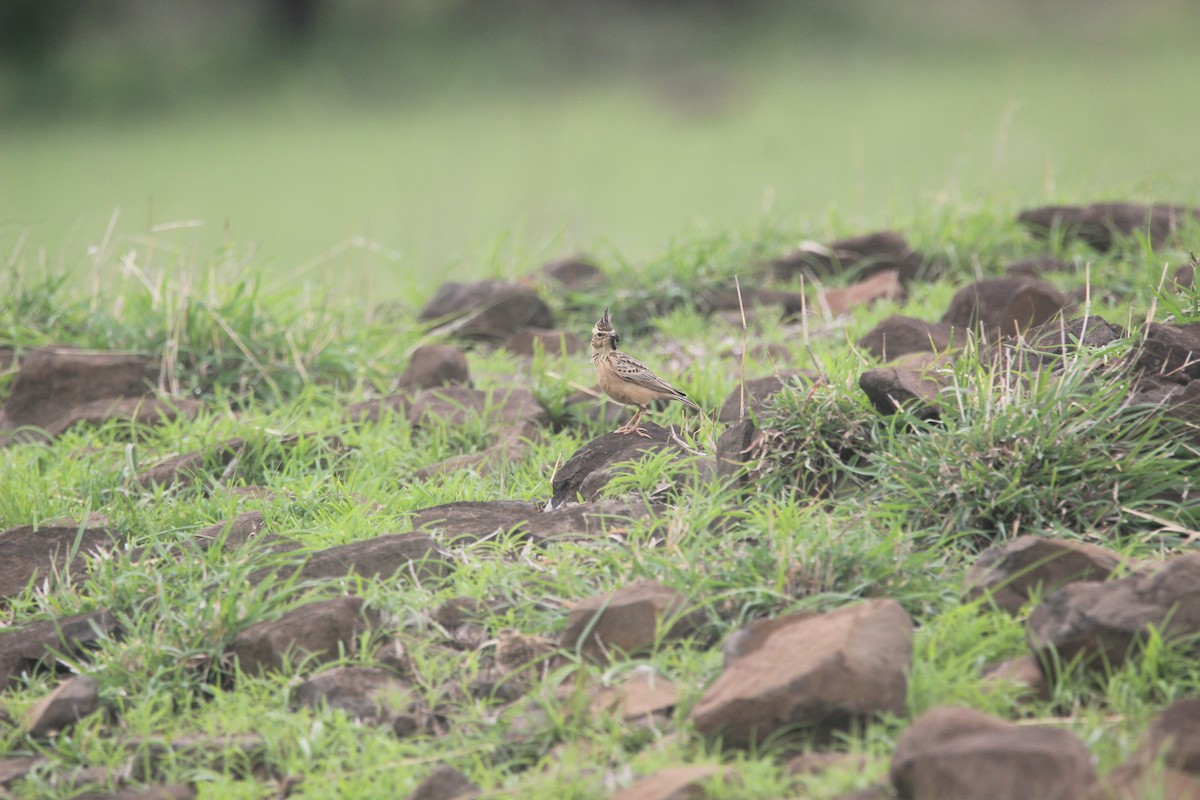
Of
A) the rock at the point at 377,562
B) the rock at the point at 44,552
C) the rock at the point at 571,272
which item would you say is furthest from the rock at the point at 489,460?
the rock at the point at 571,272

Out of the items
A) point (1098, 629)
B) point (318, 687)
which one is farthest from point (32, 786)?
point (1098, 629)

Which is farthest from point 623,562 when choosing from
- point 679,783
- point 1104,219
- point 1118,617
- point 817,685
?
point 1104,219

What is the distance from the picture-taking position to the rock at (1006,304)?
15.3ft

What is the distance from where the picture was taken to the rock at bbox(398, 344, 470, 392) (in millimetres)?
5164

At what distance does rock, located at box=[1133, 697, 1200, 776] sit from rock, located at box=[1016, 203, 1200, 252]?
4.07 meters

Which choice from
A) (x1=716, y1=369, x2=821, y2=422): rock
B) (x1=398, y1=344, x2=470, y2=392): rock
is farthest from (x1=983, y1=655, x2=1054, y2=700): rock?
(x1=398, y1=344, x2=470, y2=392): rock

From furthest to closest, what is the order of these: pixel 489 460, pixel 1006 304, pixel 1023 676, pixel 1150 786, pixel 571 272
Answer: pixel 571 272, pixel 1006 304, pixel 489 460, pixel 1023 676, pixel 1150 786

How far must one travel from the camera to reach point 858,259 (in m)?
6.28

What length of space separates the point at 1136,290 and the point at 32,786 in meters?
4.43

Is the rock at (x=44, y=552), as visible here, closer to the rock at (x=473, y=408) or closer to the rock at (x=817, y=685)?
the rock at (x=473, y=408)

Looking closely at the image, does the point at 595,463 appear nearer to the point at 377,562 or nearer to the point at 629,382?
the point at 629,382

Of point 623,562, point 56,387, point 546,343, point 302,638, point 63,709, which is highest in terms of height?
point 623,562

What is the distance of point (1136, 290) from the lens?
17.3ft

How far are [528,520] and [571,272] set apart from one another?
3265mm
